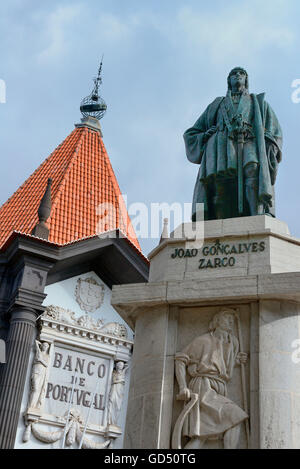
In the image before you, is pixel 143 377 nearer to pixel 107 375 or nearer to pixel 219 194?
pixel 219 194

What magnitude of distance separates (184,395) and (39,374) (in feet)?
33.4

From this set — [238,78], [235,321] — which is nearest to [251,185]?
[238,78]

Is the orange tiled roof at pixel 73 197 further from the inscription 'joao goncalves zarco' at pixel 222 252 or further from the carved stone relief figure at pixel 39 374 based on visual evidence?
the inscription 'joao goncalves zarco' at pixel 222 252

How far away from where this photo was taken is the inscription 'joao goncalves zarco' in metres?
8.31

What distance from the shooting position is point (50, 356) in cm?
1733

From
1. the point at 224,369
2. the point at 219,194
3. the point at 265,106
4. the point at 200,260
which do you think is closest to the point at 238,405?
the point at 224,369

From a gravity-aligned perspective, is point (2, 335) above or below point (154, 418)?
above

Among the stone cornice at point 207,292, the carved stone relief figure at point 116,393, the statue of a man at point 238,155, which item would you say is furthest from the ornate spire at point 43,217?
the stone cornice at point 207,292

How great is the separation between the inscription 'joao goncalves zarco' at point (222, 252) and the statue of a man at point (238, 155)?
988mm

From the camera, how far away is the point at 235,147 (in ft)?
31.9

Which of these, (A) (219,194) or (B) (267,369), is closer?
(B) (267,369)

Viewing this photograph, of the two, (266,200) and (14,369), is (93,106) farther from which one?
(266,200)

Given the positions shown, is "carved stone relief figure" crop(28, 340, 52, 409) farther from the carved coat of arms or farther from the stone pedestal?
the stone pedestal
